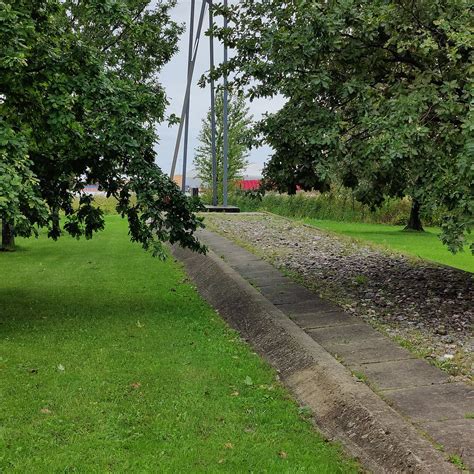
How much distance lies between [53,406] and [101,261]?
10.5 metres

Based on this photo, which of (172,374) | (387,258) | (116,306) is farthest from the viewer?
(387,258)

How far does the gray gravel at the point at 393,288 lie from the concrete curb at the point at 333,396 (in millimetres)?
1164

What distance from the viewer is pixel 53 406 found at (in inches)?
208

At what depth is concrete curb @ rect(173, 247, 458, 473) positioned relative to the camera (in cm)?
415

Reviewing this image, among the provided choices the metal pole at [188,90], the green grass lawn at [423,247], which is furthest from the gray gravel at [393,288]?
the metal pole at [188,90]

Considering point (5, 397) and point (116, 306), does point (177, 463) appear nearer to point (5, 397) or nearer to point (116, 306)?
point (5, 397)

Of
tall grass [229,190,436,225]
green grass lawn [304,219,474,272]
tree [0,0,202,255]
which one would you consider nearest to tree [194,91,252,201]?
tall grass [229,190,436,225]

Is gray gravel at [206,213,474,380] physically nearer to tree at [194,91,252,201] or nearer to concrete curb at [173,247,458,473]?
concrete curb at [173,247,458,473]

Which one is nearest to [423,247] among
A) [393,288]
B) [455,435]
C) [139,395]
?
[393,288]

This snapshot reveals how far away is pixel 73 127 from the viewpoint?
24.5 ft

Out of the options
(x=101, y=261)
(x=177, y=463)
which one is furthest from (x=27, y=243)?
(x=177, y=463)

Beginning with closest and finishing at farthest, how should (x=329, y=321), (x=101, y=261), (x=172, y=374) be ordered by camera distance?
1. (x=172, y=374)
2. (x=329, y=321)
3. (x=101, y=261)

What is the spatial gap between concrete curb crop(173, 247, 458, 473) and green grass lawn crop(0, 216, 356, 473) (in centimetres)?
17

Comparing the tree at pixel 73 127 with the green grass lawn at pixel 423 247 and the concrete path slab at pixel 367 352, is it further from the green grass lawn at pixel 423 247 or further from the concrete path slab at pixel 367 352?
the green grass lawn at pixel 423 247
